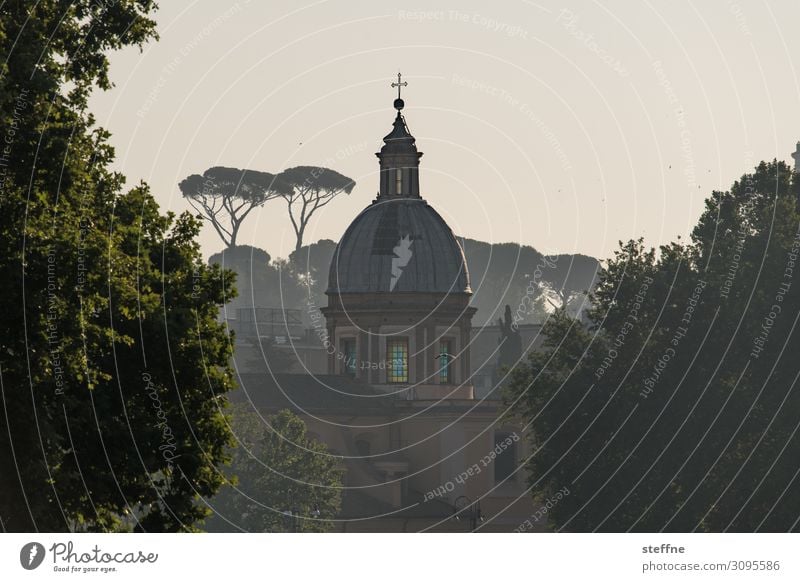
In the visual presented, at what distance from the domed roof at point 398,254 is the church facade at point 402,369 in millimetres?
55

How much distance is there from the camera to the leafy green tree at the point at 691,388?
74812 millimetres

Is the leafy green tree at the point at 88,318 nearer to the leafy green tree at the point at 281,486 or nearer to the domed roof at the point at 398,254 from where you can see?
the leafy green tree at the point at 281,486

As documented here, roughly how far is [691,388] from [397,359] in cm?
5528

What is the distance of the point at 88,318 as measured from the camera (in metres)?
42.4

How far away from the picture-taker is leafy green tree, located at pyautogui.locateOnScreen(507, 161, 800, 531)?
245ft

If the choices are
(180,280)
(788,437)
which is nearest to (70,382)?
(180,280)
